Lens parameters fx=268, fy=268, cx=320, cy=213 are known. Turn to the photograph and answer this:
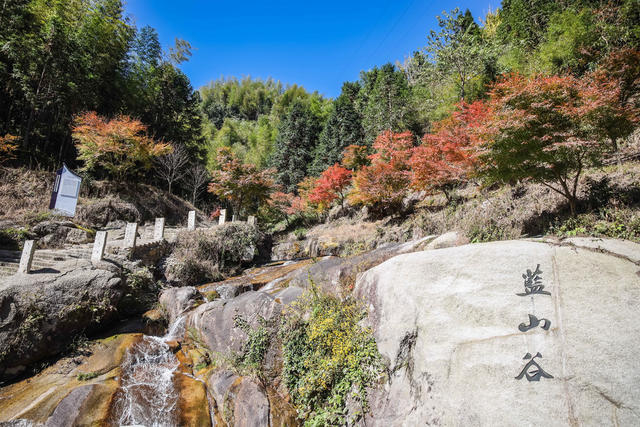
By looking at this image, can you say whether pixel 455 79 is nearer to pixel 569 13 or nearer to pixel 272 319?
pixel 569 13

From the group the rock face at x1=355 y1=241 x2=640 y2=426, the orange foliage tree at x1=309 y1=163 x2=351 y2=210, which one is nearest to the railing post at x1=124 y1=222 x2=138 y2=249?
the rock face at x1=355 y1=241 x2=640 y2=426

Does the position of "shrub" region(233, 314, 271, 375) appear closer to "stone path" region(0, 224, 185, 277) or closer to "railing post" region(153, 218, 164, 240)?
"stone path" region(0, 224, 185, 277)

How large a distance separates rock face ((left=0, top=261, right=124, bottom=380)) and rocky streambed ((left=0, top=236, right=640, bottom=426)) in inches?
20.8

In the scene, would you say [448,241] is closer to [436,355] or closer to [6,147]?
[436,355]

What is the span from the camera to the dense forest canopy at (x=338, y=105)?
11.9 meters

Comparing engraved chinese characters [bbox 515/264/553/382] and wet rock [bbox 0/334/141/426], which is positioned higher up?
engraved chinese characters [bbox 515/264/553/382]

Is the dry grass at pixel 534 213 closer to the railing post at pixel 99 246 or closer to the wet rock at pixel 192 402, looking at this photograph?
the wet rock at pixel 192 402

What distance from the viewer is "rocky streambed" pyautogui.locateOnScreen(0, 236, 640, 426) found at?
264 centimetres

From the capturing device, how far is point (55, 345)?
584 cm

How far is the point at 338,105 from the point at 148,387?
30.0 m

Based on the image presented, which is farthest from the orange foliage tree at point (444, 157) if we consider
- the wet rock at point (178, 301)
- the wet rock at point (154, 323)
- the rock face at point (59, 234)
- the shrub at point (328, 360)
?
the rock face at point (59, 234)

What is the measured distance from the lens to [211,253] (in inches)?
468

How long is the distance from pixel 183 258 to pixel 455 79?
70.5 feet

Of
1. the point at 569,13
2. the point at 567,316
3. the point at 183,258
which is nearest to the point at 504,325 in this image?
the point at 567,316
